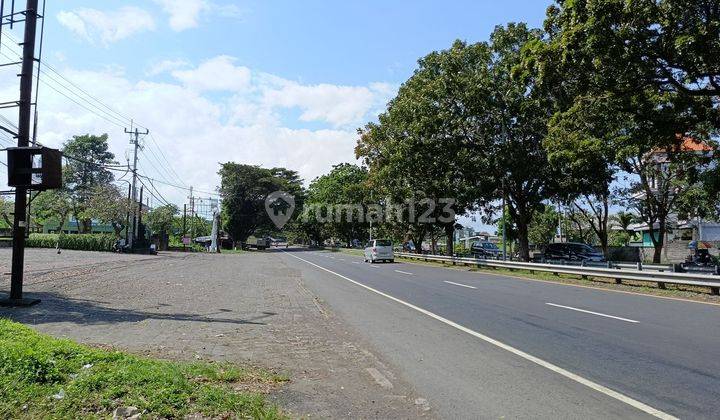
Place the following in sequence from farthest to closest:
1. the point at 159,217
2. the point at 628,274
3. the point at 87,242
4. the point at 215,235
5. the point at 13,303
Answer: the point at 159,217 < the point at 215,235 < the point at 87,242 < the point at 628,274 < the point at 13,303

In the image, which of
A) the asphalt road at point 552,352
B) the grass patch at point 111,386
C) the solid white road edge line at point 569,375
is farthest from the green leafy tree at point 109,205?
the grass patch at point 111,386

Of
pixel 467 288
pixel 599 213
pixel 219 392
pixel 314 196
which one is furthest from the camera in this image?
pixel 314 196

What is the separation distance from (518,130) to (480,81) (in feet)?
11.7

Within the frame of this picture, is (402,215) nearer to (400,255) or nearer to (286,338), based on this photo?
(400,255)

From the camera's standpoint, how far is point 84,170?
7119cm

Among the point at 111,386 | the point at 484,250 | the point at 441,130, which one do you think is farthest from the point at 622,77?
the point at 484,250

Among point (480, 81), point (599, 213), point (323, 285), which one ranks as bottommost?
point (323, 285)

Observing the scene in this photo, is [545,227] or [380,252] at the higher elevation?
[545,227]

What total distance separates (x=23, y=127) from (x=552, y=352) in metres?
12.2

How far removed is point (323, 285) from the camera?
790 inches

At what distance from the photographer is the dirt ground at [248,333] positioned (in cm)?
566

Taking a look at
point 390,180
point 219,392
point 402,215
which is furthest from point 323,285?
point 402,215

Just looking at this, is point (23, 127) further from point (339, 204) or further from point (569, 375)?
point (339, 204)

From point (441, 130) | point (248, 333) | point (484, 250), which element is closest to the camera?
point (248, 333)
